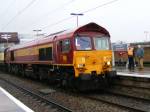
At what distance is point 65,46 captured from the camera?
18.6 meters

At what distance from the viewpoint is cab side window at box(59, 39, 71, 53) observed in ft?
59.6

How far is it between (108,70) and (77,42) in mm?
2009

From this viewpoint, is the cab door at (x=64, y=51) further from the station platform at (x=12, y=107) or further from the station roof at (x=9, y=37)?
the station roof at (x=9, y=37)

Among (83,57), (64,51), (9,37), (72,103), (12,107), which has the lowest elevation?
(72,103)

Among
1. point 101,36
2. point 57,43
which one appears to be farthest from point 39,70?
point 101,36

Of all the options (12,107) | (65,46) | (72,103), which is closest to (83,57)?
(65,46)

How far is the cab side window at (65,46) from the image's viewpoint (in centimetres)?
1817

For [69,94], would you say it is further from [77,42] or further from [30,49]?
[30,49]

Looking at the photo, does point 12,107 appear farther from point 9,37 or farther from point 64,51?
point 9,37

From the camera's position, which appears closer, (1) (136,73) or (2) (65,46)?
(2) (65,46)

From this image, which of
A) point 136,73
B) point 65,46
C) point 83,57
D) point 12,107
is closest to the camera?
point 12,107

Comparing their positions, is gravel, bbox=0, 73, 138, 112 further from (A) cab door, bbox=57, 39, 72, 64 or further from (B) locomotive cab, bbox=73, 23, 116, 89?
(A) cab door, bbox=57, 39, 72, 64

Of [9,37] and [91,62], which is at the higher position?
[9,37]

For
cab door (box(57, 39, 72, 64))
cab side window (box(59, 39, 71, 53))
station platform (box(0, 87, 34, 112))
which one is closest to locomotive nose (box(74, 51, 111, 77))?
cab door (box(57, 39, 72, 64))
